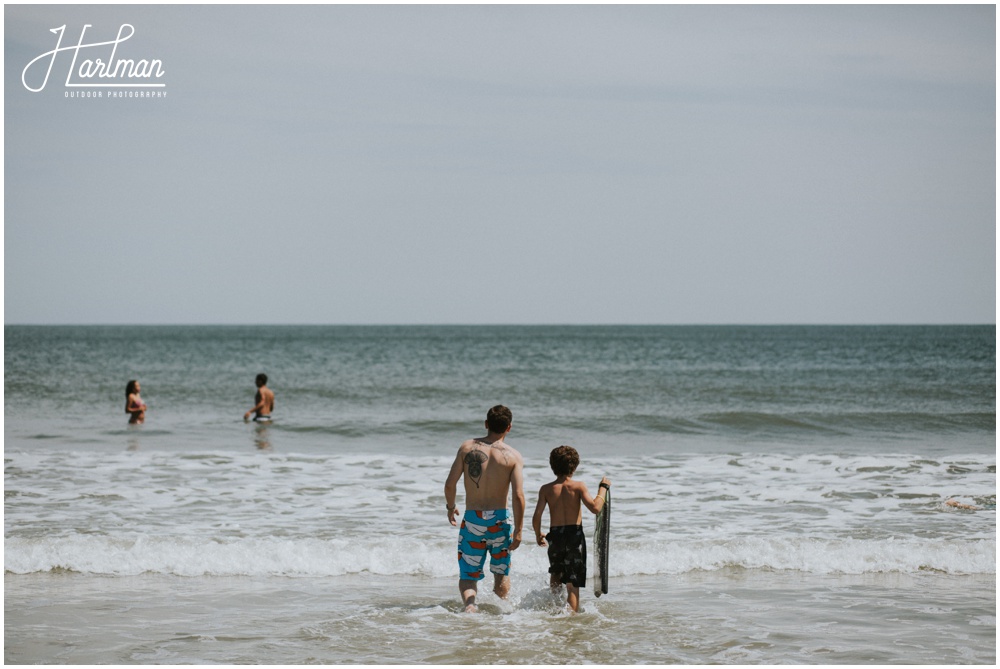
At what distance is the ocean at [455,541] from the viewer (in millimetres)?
6289

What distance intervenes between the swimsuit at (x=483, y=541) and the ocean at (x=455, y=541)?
0.35 metres

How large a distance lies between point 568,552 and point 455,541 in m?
3.01

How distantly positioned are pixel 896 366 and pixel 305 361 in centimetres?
3391

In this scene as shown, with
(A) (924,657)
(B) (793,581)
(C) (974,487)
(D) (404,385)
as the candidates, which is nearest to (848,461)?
(C) (974,487)

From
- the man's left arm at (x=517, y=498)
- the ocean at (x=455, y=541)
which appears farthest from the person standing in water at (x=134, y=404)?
the man's left arm at (x=517, y=498)

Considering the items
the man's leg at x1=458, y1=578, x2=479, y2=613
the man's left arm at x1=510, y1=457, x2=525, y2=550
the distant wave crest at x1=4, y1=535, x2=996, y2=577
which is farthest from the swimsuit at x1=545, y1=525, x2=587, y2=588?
the distant wave crest at x1=4, y1=535, x2=996, y2=577

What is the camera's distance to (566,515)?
21.6 ft

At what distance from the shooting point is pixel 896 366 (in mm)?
43344

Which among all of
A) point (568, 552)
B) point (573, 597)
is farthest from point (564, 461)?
point (573, 597)

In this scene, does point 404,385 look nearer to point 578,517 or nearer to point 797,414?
point 797,414

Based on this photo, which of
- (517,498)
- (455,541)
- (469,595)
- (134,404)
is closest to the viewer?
(517,498)

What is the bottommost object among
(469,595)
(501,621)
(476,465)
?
(501,621)

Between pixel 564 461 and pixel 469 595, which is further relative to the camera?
pixel 469 595

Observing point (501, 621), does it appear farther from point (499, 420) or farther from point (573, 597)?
point (499, 420)
